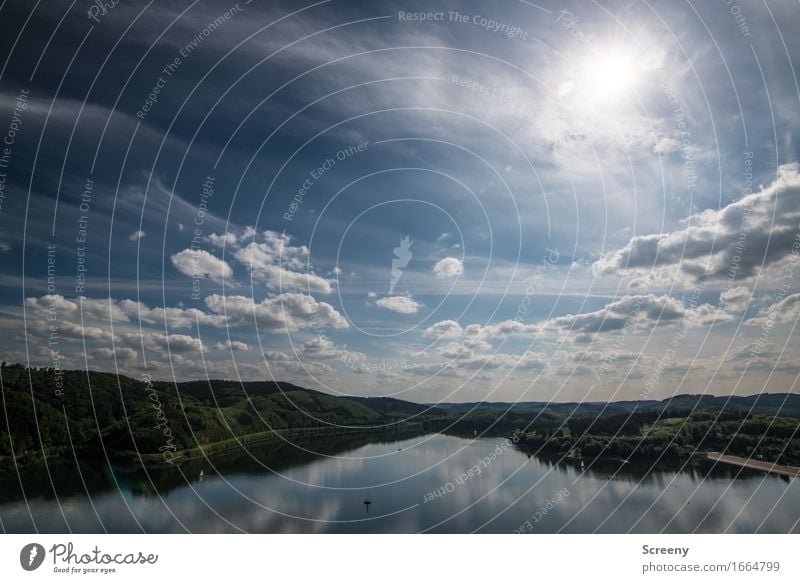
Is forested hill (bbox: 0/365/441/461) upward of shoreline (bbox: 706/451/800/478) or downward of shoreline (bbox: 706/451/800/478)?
upward

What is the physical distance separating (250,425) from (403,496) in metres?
21.7

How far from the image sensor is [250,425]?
38.2 m

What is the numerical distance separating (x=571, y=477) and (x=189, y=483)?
21744 millimetres

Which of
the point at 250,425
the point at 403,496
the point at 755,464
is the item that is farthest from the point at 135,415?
the point at 755,464

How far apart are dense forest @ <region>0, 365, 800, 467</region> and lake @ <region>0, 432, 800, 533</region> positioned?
143 centimetres

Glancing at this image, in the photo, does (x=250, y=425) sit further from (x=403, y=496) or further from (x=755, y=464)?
(x=755, y=464)

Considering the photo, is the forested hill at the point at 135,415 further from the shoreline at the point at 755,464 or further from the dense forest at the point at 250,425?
the shoreline at the point at 755,464

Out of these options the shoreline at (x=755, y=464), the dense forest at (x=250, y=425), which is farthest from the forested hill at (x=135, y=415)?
the shoreline at (x=755, y=464)

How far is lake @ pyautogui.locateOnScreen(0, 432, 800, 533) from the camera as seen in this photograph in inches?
734

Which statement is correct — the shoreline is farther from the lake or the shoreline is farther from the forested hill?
the forested hill

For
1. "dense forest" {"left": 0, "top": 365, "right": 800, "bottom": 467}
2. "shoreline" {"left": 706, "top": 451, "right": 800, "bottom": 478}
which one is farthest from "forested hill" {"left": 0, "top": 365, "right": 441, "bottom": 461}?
"shoreline" {"left": 706, "top": 451, "right": 800, "bottom": 478}
